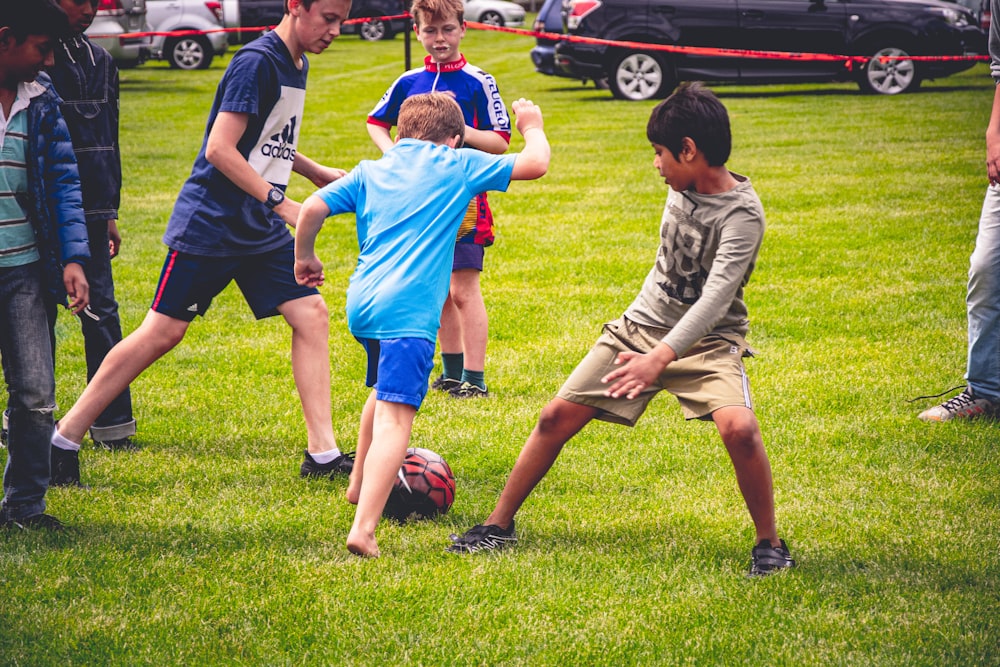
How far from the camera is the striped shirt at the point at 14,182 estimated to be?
13.9 ft

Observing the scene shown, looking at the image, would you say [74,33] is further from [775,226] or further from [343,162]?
[343,162]

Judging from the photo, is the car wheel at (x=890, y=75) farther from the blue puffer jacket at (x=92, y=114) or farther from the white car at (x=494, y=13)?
the white car at (x=494, y=13)

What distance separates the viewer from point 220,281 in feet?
16.8

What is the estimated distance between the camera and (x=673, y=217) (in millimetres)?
4125

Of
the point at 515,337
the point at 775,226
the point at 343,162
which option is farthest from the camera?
the point at 343,162

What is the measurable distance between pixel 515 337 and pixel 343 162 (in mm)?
7651

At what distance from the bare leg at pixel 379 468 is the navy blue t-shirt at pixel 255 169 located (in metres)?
1.21

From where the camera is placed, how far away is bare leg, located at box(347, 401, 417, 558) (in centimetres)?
421

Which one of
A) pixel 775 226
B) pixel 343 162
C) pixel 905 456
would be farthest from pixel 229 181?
pixel 343 162

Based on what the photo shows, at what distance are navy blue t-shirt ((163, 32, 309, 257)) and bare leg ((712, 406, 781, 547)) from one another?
2.25 m

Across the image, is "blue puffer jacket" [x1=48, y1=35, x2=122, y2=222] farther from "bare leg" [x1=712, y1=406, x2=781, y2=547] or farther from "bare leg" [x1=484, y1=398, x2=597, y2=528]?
"bare leg" [x1=712, y1=406, x2=781, y2=547]

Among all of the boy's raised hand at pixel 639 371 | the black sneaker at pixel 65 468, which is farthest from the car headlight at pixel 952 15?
the black sneaker at pixel 65 468

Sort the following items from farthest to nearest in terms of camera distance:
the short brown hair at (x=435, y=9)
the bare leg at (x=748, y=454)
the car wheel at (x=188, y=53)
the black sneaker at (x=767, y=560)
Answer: the car wheel at (x=188, y=53), the short brown hair at (x=435, y=9), the black sneaker at (x=767, y=560), the bare leg at (x=748, y=454)

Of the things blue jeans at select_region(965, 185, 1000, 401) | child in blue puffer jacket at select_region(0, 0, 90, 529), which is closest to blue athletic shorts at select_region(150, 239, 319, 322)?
child in blue puffer jacket at select_region(0, 0, 90, 529)
